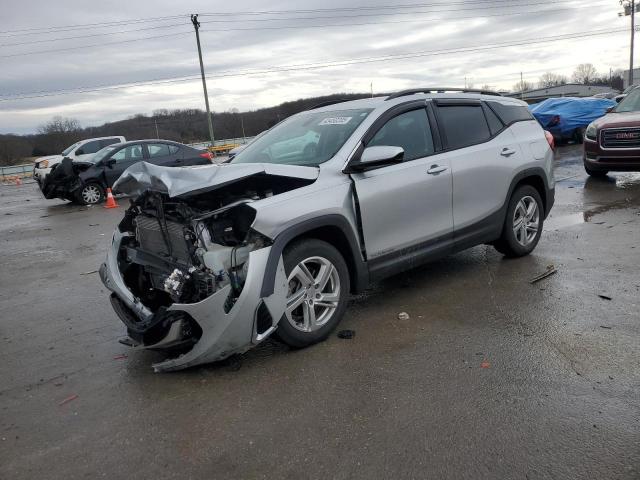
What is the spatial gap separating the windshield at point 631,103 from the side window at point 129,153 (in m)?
12.3

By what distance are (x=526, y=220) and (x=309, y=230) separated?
3229mm

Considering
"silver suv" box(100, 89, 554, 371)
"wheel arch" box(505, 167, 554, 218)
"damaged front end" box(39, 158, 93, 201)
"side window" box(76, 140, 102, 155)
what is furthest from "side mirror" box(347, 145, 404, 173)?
"side window" box(76, 140, 102, 155)

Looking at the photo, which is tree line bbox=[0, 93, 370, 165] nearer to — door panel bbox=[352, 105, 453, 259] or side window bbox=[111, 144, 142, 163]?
side window bbox=[111, 144, 142, 163]

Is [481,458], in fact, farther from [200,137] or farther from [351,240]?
[200,137]

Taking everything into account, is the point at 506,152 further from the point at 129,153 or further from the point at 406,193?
the point at 129,153

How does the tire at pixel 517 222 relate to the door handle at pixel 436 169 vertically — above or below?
below

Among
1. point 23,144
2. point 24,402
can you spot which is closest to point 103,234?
point 24,402

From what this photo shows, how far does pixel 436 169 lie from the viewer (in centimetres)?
484

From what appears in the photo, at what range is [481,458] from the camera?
265 cm

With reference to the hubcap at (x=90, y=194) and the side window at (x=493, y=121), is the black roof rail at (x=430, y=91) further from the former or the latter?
the hubcap at (x=90, y=194)

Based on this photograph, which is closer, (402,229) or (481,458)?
(481,458)

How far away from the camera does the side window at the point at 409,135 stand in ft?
15.2

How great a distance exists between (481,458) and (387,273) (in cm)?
205

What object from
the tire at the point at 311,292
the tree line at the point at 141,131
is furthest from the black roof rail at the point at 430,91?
the tree line at the point at 141,131
